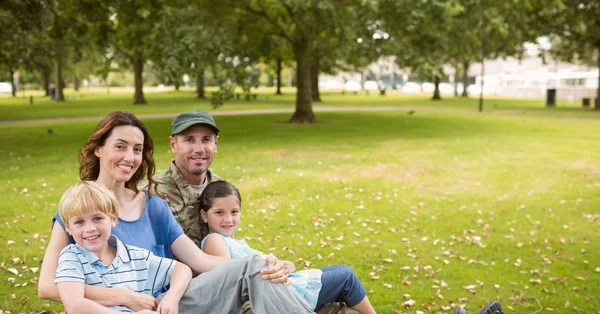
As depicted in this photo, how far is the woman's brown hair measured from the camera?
12.3 feet

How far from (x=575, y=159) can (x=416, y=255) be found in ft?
33.8

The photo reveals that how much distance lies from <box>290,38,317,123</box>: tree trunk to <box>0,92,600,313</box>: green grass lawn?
5.75 m

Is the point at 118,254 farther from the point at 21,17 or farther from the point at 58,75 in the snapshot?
the point at 58,75

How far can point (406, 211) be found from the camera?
34.9ft

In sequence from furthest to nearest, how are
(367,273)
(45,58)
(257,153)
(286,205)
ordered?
(45,58) < (257,153) < (286,205) < (367,273)

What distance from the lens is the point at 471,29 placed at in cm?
2375

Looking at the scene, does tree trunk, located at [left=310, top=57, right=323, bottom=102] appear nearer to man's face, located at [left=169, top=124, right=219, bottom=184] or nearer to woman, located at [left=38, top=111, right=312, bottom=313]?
man's face, located at [left=169, top=124, right=219, bottom=184]

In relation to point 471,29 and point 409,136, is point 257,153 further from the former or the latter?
point 471,29

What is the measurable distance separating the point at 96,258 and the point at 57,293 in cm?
28

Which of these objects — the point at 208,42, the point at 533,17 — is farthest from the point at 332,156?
the point at 533,17

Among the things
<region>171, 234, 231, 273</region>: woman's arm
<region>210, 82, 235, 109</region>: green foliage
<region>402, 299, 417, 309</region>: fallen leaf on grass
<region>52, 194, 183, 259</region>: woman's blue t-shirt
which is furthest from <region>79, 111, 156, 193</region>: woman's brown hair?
<region>210, 82, 235, 109</region>: green foliage

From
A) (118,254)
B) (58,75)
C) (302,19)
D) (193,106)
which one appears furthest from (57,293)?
(58,75)

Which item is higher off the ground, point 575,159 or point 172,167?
point 172,167

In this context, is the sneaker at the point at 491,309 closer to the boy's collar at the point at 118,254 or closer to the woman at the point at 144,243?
the woman at the point at 144,243
